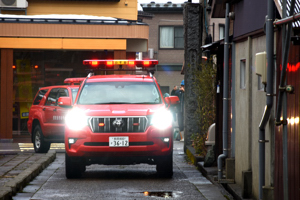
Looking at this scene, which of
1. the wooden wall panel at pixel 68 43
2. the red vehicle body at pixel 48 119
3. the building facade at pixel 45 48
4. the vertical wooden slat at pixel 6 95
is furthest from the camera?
the wooden wall panel at pixel 68 43

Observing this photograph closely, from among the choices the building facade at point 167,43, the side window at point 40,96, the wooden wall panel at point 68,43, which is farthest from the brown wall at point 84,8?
the building facade at point 167,43

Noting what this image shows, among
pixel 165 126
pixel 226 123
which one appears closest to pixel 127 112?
pixel 165 126

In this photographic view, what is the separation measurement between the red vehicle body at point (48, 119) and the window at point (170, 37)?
29.7 meters

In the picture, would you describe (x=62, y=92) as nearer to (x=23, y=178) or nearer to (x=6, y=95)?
(x=6, y=95)

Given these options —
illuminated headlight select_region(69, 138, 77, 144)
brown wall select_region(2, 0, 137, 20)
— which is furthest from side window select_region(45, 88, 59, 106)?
Answer: brown wall select_region(2, 0, 137, 20)

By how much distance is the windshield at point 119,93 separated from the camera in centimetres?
1330

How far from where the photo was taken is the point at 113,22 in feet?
81.5

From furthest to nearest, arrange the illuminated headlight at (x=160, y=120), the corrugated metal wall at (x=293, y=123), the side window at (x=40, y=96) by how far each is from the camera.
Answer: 1. the side window at (x=40, y=96)
2. the illuminated headlight at (x=160, y=120)
3. the corrugated metal wall at (x=293, y=123)

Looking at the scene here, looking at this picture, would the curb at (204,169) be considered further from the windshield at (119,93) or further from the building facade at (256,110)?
the windshield at (119,93)

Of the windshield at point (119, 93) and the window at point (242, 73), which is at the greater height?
the window at point (242, 73)

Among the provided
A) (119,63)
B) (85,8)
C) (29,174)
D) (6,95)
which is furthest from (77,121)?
(85,8)

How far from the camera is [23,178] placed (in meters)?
11.2

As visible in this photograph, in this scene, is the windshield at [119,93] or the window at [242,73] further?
the windshield at [119,93]

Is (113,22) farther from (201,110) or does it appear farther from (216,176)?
(216,176)
